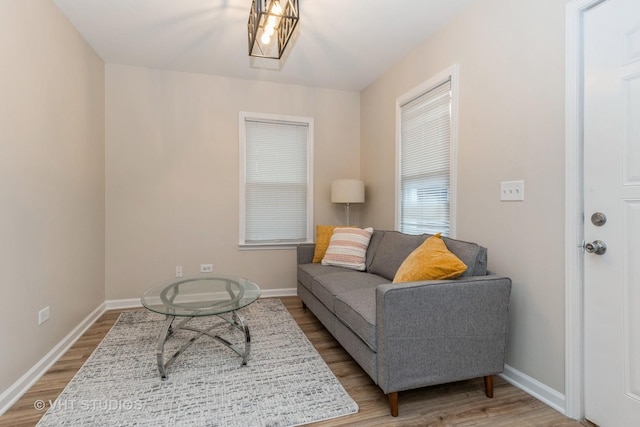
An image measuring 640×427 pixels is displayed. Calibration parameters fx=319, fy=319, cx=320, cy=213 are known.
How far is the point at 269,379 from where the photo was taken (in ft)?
6.63

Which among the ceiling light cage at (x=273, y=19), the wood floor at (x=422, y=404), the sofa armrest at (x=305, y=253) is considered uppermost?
the ceiling light cage at (x=273, y=19)

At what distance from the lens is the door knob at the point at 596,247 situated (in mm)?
1571

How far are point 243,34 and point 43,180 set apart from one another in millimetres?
1942

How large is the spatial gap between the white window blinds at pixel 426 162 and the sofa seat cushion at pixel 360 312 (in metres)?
0.99

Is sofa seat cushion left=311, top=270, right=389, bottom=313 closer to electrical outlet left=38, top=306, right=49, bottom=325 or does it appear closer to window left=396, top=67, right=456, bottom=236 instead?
window left=396, top=67, right=456, bottom=236

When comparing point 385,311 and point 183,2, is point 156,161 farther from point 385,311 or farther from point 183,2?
point 385,311

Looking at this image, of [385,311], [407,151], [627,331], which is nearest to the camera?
[627,331]

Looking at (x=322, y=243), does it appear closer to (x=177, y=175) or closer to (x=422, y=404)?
(x=177, y=175)

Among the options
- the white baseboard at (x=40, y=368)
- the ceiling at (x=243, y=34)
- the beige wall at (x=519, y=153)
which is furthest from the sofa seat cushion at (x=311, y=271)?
the ceiling at (x=243, y=34)

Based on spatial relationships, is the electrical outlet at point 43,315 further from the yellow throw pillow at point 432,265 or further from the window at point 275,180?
the yellow throw pillow at point 432,265

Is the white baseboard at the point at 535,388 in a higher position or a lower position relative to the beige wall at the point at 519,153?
lower

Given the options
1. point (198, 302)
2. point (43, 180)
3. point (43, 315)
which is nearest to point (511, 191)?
point (198, 302)

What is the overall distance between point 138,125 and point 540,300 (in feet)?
12.9

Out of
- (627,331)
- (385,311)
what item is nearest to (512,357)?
(627,331)
